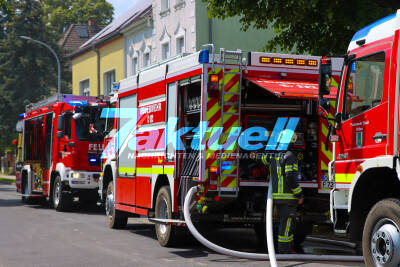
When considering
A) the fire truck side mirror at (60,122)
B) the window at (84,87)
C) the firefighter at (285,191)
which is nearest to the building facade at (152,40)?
the window at (84,87)

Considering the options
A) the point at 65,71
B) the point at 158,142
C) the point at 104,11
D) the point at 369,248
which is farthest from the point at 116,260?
the point at 104,11

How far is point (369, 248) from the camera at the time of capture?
7.13 meters

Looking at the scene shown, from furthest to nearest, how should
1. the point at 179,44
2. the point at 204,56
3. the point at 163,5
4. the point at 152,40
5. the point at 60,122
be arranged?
the point at 152,40, the point at 163,5, the point at 179,44, the point at 60,122, the point at 204,56

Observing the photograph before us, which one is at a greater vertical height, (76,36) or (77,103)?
→ (76,36)

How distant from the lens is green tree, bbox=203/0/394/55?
12.9m

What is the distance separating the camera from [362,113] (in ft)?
24.7

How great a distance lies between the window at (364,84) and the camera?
Result: 7.27 metres

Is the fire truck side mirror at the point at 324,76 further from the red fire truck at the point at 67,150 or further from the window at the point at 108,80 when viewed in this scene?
the window at the point at 108,80

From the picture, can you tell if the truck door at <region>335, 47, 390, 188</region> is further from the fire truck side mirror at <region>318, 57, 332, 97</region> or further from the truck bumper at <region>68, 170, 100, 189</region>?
the truck bumper at <region>68, 170, 100, 189</region>

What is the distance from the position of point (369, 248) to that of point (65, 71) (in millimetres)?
48024

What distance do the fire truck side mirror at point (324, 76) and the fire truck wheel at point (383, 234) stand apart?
1476 millimetres

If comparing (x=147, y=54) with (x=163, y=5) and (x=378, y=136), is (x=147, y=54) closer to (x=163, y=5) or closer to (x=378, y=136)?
(x=163, y=5)

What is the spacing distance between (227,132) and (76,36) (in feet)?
160

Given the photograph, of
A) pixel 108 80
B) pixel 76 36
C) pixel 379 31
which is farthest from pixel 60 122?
pixel 76 36
